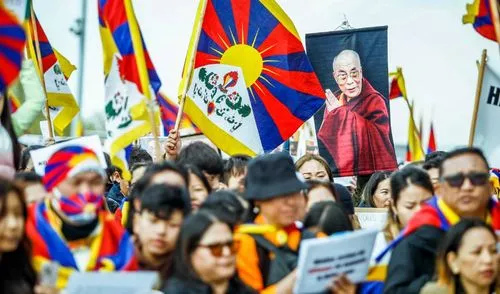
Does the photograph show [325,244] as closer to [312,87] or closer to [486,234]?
[486,234]

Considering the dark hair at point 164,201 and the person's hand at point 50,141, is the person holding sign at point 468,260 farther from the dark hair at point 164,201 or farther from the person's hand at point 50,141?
the person's hand at point 50,141

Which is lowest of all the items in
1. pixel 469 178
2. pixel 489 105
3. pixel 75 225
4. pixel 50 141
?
pixel 50 141

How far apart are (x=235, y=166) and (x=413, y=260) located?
2.38 m

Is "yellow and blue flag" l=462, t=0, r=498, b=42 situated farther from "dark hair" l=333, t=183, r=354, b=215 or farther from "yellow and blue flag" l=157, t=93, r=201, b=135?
"yellow and blue flag" l=157, t=93, r=201, b=135

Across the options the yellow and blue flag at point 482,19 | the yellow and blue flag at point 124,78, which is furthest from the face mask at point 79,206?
the yellow and blue flag at point 482,19

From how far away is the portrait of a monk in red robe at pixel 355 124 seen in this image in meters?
10.7

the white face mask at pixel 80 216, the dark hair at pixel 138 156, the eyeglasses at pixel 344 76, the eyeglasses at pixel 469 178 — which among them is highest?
the eyeglasses at pixel 344 76

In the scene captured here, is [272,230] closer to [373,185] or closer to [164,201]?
[164,201]

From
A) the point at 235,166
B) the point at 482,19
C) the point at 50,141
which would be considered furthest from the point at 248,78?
the point at 482,19

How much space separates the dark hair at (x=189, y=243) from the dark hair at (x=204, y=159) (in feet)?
9.05

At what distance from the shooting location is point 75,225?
19.4ft

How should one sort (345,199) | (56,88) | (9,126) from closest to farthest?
(9,126), (345,199), (56,88)

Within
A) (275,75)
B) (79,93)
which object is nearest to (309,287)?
(275,75)

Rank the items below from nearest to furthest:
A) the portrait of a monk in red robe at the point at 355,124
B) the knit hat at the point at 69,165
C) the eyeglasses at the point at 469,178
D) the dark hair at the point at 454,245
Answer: the dark hair at the point at 454,245 → the knit hat at the point at 69,165 → the eyeglasses at the point at 469,178 → the portrait of a monk in red robe at the point at 355,124
